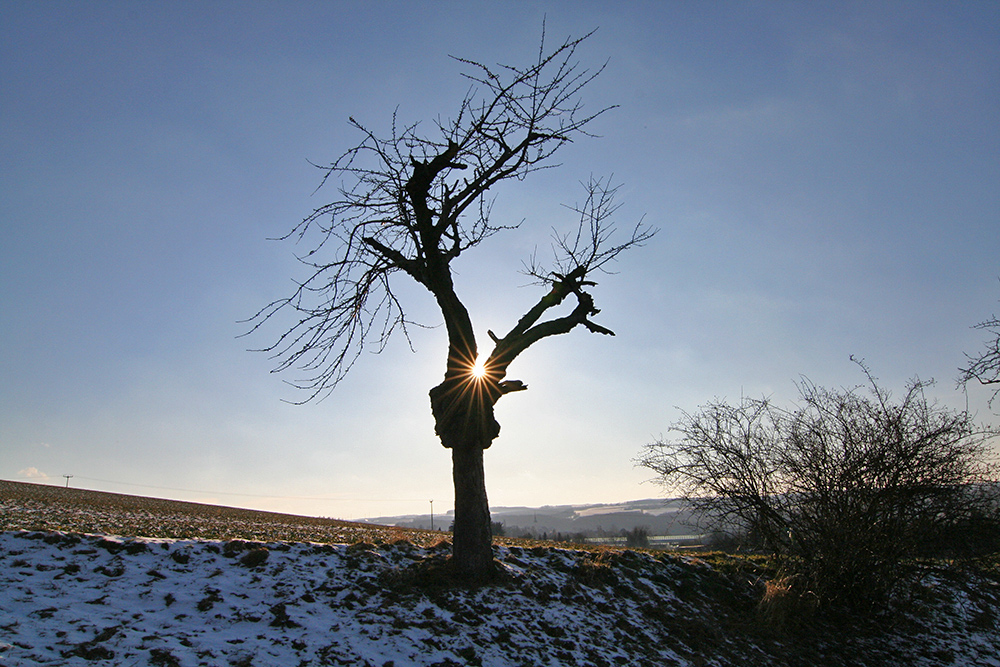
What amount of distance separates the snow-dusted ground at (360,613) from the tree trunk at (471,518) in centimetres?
41

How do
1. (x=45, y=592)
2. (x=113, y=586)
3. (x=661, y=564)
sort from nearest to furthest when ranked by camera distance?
(x=45, y=592), (x=113, y=586), (x=661, y=564)

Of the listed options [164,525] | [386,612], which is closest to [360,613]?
[386,612]

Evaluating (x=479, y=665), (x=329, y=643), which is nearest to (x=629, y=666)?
(x=479, y=665)

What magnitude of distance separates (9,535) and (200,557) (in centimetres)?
230

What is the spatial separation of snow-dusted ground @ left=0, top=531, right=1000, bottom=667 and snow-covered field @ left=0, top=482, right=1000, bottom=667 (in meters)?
0.02

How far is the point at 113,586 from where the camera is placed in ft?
20.1

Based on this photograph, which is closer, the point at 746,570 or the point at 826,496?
the point at 826,496

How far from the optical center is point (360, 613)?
6.54m

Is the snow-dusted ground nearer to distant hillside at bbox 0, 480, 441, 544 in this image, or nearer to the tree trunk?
the tree trunk

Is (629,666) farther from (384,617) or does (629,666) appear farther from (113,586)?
(113,586)

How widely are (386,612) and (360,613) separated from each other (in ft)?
1.05

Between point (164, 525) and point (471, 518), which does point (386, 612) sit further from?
point (164, 525)

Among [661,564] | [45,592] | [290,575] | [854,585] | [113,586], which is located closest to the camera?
Result: [45,592]

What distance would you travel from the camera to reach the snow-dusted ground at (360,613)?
5.23 metres
